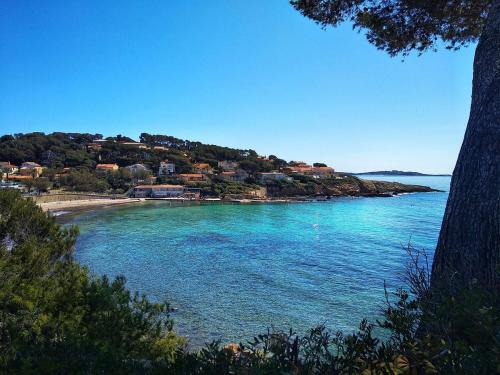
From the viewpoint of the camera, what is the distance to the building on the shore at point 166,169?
87000 millimetres

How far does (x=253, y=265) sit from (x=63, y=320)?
50.4ft

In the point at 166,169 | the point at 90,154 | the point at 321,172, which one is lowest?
the point at 166,169

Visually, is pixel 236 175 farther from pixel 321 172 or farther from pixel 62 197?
pixel 62 197

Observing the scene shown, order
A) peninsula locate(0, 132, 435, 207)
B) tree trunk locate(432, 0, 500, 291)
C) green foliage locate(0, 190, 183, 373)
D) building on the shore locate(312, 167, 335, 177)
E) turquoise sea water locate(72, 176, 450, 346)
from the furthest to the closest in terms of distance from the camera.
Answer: building on the shore locate(312, 167, 335, 177) → peninsula locate(0, 132, 435, 207) → turquoise sea water locate(72, 176, 450, 346) → tree trunk locate(432, 0, 500, 291) → green foliage locate(0, 190, 183, 373)

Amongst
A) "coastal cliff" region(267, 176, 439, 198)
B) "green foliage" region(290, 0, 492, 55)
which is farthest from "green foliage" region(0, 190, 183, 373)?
"coastal cliff" region(267, 176, 439, 198)

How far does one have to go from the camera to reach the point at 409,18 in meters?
5.95

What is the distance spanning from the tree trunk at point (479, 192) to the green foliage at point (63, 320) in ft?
8.70

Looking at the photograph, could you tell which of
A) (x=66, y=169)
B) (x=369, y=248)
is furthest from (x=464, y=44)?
(x=66, y=169)

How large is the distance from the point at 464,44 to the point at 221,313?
10.8 m

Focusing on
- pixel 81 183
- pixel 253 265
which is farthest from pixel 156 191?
pixel 253 265

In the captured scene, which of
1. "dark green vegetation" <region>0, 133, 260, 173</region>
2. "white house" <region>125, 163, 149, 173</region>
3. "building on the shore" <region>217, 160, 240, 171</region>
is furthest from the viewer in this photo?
"building on the shore" <region>217, 160, 240, 171</region>

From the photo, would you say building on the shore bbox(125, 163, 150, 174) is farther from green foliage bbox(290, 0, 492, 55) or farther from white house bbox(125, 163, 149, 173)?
green foliage bbox(290, 0, 492, 55)

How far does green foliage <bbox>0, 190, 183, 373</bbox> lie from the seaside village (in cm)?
6015

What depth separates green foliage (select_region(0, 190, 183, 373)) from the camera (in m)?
2.75
